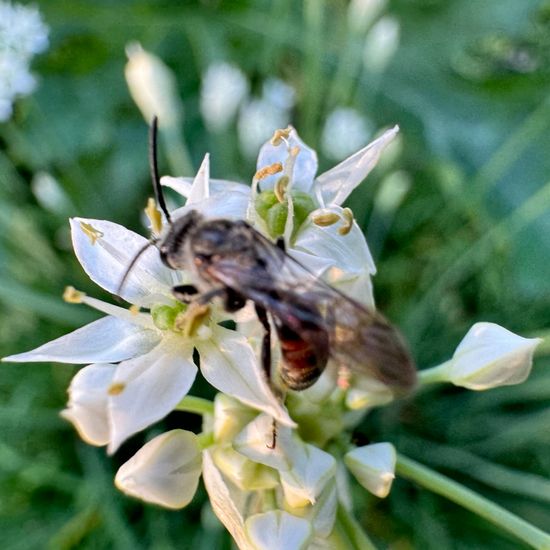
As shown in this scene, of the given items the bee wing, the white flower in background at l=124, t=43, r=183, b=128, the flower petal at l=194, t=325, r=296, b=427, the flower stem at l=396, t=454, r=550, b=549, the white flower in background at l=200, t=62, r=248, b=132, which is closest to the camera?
the bee wing

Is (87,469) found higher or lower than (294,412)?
lower

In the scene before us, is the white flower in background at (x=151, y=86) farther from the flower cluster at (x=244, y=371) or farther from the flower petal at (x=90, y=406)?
the flower petal at (x=90, y=406)

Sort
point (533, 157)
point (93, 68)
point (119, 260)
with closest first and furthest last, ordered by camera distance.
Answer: point (119, 260)
point (533, 157)
point (93, 68)

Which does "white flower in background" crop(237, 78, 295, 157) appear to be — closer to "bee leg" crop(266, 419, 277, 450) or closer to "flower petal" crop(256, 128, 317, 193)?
"flower petal" crop(256, 128, 317, 193)

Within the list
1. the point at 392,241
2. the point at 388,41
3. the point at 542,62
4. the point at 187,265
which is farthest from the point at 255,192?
the point at 542,62

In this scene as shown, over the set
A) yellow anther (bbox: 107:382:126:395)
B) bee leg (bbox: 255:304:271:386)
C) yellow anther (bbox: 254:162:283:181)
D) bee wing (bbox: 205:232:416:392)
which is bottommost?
yellow anther (bbox: 107:382:126:395)

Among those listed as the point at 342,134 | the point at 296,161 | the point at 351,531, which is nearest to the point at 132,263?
the point at 296,161

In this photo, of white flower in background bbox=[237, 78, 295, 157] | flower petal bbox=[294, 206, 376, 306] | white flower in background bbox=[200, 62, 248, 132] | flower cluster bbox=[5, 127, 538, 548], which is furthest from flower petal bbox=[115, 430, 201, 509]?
white flower in background bbox=[237, 78, 295, 157]

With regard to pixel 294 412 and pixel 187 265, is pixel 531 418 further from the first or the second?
pixel 187 265
